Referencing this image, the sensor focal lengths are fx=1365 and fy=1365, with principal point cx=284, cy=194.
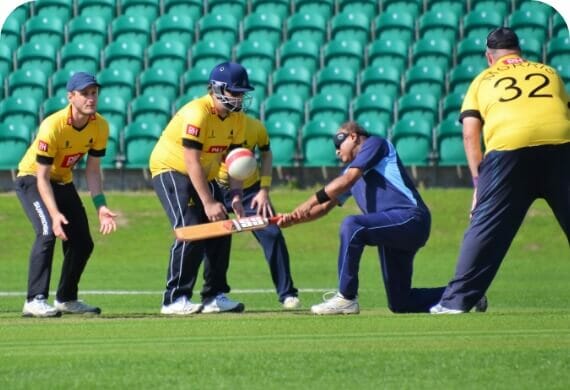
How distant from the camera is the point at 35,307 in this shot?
458 inches

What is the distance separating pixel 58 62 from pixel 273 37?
421 cm

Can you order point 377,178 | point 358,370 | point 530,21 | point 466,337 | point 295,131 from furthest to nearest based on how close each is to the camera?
point 530,21 → point 295,131 → point 377,178 → point 466,337 → point 358,370

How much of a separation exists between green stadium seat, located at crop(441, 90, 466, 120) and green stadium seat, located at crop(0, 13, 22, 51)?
8.53 meters

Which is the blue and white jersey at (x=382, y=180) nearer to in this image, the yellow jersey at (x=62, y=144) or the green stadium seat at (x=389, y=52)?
the yellow jersey at (x=62, y=144)

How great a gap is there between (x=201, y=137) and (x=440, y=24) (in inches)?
588

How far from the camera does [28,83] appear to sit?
1017 inches

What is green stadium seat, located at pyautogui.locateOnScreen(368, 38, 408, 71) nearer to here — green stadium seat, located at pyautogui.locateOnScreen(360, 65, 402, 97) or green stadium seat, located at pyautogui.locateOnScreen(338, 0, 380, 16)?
green stadium seat, located at pyautogui.locateOnScreen(360, 65, 402, 97)

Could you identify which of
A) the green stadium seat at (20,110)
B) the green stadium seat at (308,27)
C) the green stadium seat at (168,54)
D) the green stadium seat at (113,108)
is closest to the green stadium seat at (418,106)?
the green stadium seat at (308,27)

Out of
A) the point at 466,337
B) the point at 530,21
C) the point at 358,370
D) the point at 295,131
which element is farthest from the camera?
the point at 530,21

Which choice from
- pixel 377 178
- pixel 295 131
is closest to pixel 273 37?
pixel 295 131

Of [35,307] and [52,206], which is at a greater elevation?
[52,206]

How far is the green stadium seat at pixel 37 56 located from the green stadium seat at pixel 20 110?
4.34 feet

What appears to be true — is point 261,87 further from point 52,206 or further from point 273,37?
point 52,206

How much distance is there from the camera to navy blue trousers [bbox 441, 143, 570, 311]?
407 inches
